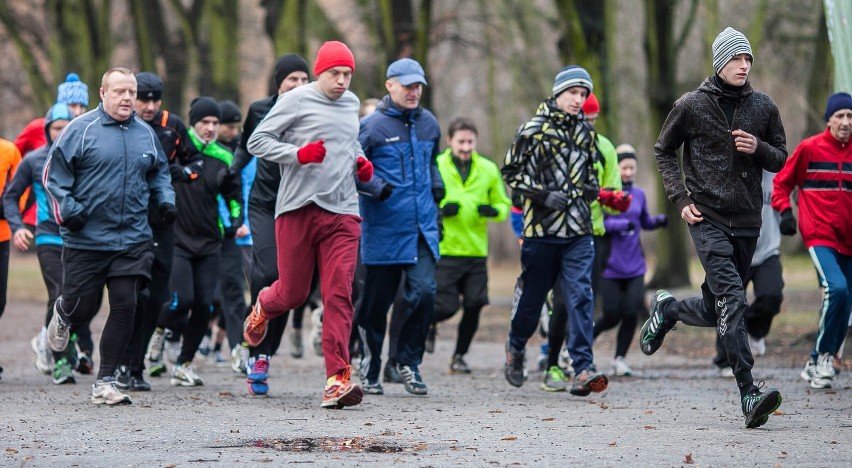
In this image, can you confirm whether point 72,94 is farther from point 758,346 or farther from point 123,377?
point 758,346

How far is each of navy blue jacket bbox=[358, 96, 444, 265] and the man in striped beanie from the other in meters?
2.04

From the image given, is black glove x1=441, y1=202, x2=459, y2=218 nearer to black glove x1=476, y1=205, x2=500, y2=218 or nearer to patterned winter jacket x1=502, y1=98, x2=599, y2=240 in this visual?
black glove x1=476, y1=205, x2=500, y2=218

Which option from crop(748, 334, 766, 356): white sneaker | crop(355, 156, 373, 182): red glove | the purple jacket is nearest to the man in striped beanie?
crop(355, 156, 373, 182): red glove

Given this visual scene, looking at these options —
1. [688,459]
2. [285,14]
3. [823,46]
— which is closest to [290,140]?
[688,459]

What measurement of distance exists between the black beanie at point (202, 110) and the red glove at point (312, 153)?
278cm

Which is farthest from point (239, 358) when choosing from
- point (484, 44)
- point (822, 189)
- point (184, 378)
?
point (484, 44)

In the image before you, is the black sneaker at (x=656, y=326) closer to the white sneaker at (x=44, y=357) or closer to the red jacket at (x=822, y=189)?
the red jacket at (x=822, y=189)

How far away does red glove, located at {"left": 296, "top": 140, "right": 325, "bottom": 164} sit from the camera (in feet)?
28.0

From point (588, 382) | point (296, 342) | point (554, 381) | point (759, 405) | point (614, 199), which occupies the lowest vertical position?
point (296, 342)

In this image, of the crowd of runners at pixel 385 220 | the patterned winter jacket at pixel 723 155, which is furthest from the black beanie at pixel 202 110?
the patterned winter jacket at pixel 723 155

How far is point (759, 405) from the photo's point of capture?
7.56 meters

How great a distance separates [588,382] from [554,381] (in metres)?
0.91

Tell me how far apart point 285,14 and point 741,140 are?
14193mm

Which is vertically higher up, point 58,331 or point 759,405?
point 58,331
